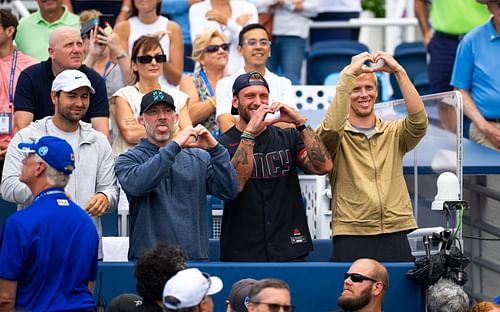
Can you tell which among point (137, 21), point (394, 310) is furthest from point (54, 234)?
point (137, 21)

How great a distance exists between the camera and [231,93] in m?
10.7

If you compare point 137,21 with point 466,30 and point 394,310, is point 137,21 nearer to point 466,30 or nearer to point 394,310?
point 466,30

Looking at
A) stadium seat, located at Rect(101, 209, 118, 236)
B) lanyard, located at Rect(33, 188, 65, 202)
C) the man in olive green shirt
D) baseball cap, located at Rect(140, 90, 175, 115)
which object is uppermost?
the man in olive green shirt

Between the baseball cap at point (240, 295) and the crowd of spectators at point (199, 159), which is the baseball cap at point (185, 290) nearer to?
the crowd of spectators at point (199, 159)

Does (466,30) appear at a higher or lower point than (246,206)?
higher

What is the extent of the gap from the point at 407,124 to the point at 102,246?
7.54 ft

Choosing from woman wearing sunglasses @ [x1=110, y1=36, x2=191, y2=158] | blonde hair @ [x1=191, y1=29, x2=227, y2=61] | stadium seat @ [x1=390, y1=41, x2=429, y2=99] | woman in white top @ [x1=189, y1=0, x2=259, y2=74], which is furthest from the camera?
stadium seat @ [x1=390, y1=41, x2=429, y2=99]

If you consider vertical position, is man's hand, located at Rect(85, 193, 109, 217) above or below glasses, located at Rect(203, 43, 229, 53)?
below

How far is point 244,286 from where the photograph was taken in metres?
7.99

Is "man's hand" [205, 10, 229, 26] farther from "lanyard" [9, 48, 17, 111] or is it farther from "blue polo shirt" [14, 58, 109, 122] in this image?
"blue polo shirt" [14, 58, 109, 122]

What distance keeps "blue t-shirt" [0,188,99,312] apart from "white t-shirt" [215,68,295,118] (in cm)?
327

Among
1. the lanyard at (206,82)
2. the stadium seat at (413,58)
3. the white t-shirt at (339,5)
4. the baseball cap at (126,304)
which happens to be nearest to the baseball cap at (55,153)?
the baseball cap at (126,304)

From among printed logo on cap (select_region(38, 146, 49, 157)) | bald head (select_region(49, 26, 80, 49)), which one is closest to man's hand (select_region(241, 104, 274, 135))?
printed logo on cap (select_region(38, 146, 49, 157))

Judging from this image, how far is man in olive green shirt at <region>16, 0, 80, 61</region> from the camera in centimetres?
1215
